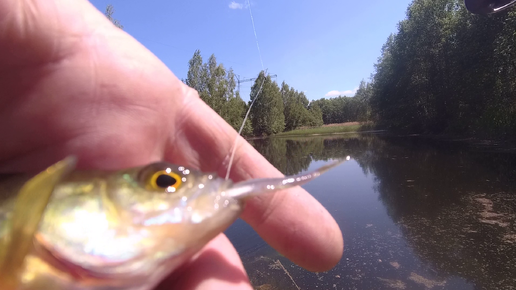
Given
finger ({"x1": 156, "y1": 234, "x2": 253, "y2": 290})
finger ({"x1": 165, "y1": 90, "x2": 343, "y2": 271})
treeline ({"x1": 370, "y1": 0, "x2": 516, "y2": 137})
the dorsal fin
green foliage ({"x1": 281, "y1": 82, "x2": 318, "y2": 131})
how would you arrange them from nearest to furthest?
the dorsal fin → finger ({"x1": 156, "y1": 234, "x2": 253, "y2": 290}) → finger ({"x1": 165, "y1": 90, "x2": 343, "y2": 271}) → treeline ({"x1": 370, "y1": 0, "x2": 516, "y2": 137}) → green foliage ({"x1": 281, "y1": 82, "x2": 318, "y2": 131})

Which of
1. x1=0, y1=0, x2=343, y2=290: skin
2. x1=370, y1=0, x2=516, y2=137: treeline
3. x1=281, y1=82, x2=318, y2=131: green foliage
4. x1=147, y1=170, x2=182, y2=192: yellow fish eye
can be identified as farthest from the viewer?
x1=281, y1=82, x2=318, y2=131: green foliage

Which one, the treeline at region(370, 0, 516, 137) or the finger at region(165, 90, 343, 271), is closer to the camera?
the finger at region(165, 90, 343, 271)

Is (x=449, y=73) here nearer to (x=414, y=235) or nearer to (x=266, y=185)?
(x=414, y=235)

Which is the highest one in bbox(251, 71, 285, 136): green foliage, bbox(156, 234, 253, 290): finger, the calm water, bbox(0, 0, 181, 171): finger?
bbox(251, 71, 285, 136): green foliage

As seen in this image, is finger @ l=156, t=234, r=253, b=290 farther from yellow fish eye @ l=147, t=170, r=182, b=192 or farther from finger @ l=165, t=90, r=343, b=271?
yellow fish eye @ l=147, t=170, r=182, b=192

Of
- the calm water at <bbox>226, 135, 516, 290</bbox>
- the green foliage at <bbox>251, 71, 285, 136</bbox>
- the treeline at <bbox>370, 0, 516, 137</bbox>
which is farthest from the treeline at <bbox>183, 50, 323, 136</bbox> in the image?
the treeline at <bbox>370, 0, 516, 137</bbox>

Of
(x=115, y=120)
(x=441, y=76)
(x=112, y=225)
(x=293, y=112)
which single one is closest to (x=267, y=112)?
(x=293, y=112)

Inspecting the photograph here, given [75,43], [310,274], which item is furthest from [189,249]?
Result: [310,274]

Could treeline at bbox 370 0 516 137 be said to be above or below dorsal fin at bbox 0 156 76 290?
above
